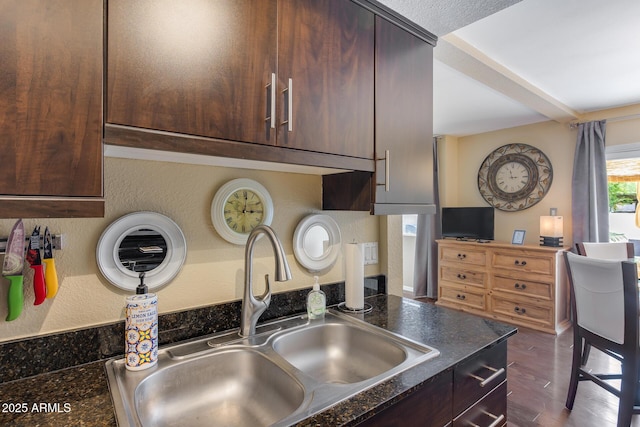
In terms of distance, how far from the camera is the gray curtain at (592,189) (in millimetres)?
3359

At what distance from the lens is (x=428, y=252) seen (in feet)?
15.2

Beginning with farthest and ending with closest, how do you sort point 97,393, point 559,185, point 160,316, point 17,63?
point 559,185, point 160,316, point 97,393, point 17,63

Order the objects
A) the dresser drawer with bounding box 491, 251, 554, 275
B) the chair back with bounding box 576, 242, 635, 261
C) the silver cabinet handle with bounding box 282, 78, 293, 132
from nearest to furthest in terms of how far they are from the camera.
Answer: the silver cabinet handle with bounding box 282, 78, 293, 132 < the chair back with bounding box 576, 242, 635, 261 < the dresser drawer with bounding box 491, 251, 554, 275

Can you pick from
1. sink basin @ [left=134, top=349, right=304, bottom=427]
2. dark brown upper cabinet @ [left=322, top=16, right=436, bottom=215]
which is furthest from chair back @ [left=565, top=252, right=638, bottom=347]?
sink basin @ [left=134, top=349, right=304, bottom=427]

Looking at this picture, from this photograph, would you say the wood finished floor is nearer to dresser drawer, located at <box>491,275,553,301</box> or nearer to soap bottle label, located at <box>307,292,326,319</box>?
dresser drawer, located at <box>491,275,553,301</box>

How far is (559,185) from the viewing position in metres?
3.71

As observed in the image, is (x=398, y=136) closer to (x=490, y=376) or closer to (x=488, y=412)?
(x=490, y=376)

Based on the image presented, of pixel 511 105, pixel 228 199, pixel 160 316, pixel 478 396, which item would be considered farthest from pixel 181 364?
pixel 511 105

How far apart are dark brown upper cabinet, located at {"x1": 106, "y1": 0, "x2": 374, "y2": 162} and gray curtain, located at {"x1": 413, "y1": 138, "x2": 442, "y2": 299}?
374cm

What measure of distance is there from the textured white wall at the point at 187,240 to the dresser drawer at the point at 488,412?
749mm

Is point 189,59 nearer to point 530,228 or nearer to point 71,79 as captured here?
point 71,79

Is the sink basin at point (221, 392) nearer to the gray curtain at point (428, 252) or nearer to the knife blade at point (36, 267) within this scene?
the knife blade at point (36, 267)

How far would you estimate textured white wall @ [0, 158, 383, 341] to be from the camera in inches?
37.3

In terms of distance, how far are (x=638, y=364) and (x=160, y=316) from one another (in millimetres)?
2372
